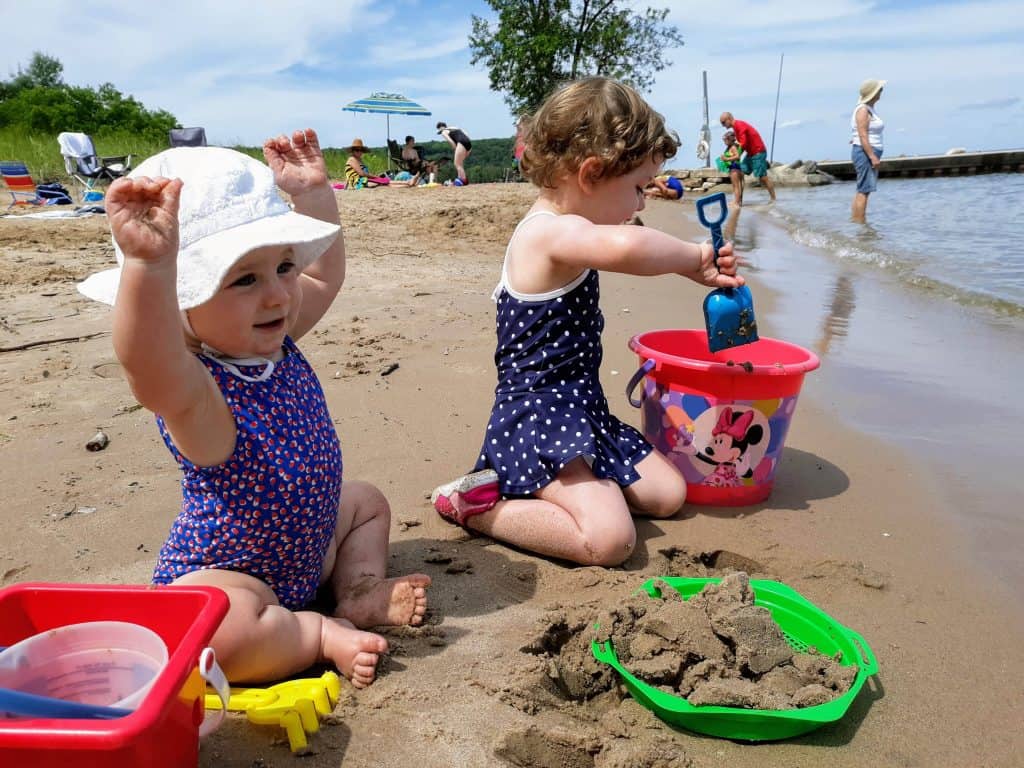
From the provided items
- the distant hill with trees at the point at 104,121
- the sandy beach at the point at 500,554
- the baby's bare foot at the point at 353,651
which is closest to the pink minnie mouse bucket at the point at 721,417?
the sandy beach at the point at 500,554

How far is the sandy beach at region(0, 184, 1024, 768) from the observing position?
1483 millimetres

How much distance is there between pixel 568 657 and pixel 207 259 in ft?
3.76

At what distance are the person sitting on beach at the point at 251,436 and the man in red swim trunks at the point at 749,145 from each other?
11.0 m

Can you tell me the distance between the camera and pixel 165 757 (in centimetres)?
112

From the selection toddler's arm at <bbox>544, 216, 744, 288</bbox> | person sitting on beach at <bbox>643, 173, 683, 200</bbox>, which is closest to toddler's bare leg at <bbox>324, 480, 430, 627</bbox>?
toddler's arm at <bbox>544, 216, 744, 288</bbox>

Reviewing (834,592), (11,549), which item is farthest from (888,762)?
(11,549)

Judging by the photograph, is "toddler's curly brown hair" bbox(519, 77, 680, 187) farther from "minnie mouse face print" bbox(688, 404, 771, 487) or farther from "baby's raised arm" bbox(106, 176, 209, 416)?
"baby's raised arm" bbox(106, 176, 209, 416)

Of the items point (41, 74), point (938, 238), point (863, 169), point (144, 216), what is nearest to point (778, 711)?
point (144, 216)

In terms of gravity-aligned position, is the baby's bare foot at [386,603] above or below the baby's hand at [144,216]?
below

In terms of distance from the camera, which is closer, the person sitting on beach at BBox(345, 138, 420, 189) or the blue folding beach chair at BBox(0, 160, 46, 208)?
the blue folding beach chair at BBox(0, 160, 46, 208)

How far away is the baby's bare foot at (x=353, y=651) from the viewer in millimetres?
1587

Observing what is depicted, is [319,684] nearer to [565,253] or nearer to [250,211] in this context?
[250,211]

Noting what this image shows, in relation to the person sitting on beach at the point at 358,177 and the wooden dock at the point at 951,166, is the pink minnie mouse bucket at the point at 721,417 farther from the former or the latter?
the wooden dock at the point at 951,166

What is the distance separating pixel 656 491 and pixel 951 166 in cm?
2995
